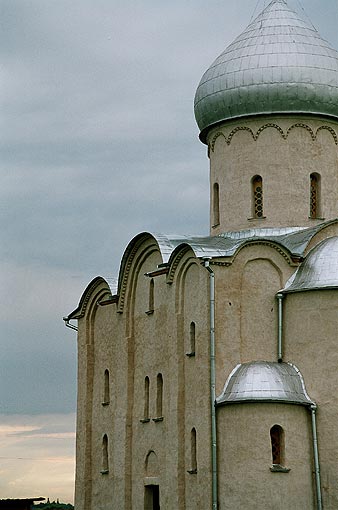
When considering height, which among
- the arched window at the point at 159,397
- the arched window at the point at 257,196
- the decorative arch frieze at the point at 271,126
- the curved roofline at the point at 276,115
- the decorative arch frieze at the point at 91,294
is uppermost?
the curved roofline at the point at 276,115

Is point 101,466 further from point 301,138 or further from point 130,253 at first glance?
point 301,138

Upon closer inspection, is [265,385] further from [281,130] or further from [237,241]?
[281,130]

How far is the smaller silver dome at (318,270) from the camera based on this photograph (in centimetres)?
2164

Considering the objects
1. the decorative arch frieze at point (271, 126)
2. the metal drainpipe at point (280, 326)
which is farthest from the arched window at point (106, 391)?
the decorative arch frieze at point (271, 126)

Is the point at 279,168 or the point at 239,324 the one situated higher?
the point at 279,168

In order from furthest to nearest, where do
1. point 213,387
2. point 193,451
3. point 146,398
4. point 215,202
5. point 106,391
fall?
point 106,391, point 215,202, point 146,398, point 193,451, point 213,387

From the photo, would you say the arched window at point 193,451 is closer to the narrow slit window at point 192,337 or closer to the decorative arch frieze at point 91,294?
the narrow slit window at point 192,337

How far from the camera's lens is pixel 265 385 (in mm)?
21078

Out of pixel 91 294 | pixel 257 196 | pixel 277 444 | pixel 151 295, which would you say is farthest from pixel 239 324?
pixel 91 294

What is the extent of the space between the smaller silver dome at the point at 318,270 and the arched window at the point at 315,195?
2312 mm

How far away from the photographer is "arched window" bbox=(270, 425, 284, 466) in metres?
20.9

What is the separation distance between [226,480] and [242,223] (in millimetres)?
6033

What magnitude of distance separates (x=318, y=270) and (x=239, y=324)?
5.92 ft

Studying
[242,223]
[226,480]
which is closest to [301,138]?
[242,223]
